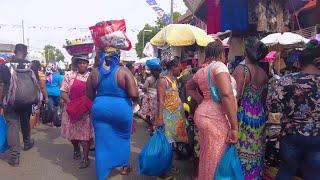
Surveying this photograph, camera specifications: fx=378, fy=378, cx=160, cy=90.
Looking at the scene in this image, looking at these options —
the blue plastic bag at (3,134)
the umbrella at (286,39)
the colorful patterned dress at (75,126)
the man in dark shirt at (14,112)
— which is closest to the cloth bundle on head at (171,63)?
the colorful patterned dress at (75,126)

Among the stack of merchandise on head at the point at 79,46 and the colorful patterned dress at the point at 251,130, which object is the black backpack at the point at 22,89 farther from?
the colorful patterned dress at the point at 251,130

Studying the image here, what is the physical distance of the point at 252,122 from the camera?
3.81m

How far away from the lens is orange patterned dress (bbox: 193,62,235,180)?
143 inches

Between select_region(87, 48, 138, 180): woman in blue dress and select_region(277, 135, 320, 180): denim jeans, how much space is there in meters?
2.11

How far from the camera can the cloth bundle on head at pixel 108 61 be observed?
4863 millimetres

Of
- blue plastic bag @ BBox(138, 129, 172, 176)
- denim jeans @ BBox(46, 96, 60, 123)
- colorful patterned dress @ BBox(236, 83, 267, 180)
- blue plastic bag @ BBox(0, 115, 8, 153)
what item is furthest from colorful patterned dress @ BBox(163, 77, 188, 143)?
denim jeans @ BBox(46, 96, 60, 123)

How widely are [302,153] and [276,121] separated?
729 mm

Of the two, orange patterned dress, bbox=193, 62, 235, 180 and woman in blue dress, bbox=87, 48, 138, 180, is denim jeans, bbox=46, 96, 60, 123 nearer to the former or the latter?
woman in blue dress, bbox=87, 48, 138, 180

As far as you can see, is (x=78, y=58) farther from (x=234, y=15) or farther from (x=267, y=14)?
(x=267, y=14)

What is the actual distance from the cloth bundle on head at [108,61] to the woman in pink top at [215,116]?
55.2 inches

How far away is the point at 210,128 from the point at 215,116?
5.1 inches

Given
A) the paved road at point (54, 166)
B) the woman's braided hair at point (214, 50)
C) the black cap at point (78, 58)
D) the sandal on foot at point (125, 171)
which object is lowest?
the paved road at point (54, 166)

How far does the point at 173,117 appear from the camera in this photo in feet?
16.8

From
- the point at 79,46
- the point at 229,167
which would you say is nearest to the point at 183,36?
the point at 79,46
